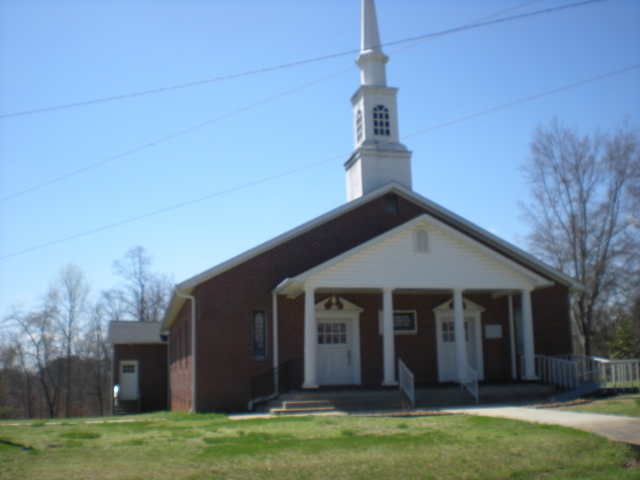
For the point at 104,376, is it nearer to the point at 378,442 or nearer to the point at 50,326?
the point at 50,326

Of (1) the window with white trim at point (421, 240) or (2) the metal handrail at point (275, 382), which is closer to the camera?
(2) the metal handrail at point (275, 382)

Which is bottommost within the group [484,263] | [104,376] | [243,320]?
[104,376]

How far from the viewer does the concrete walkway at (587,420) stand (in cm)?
1046

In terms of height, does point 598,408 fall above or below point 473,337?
below

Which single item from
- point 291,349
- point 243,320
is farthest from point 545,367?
point 243,320

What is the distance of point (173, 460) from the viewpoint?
29.3 ft

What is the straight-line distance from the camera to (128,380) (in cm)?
3300

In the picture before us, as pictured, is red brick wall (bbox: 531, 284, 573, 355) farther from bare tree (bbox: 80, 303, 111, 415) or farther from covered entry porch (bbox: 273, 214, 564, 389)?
bare tree (bbox: 80, 303, 111, 415)

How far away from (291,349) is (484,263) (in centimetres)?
604

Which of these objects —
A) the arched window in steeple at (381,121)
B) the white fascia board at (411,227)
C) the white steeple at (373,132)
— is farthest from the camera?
the arched window in steeple at (381,121)

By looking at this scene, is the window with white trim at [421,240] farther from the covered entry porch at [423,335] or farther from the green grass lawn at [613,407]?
the green grass lawn at [613,407]

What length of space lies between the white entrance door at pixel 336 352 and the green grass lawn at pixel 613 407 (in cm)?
672

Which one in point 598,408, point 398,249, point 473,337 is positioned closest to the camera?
point 598,408

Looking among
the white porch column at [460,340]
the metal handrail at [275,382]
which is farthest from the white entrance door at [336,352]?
the white porch column at [460,340]
